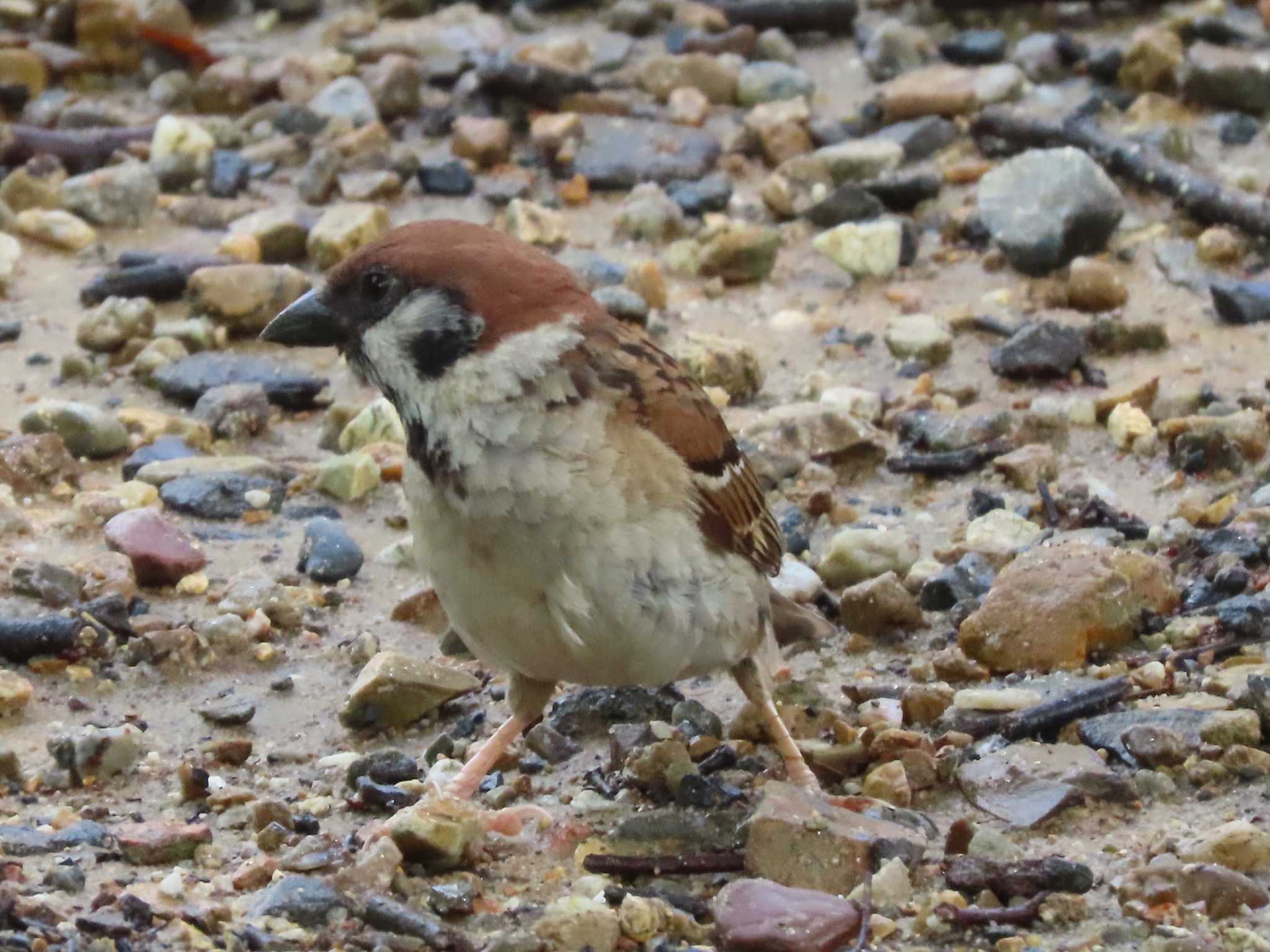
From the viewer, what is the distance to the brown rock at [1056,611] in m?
4.46

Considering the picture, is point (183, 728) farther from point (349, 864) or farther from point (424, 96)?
point (424, 96)

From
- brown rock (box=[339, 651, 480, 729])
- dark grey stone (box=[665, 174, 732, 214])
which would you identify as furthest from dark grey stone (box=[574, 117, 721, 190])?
brown rock (box=[339, 651, 480, 729])

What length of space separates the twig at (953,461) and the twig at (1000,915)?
230 cm

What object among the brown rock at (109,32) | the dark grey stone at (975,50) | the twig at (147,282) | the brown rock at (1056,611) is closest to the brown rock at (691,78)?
the dark grey stone at (975,50)

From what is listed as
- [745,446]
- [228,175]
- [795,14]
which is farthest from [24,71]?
[745,446]

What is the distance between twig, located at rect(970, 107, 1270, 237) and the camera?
22.3ft

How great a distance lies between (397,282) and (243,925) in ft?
4.10

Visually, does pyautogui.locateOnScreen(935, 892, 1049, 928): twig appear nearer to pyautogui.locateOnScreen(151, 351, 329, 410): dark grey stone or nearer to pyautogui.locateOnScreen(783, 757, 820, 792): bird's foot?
pyautogui.locateOnScreen(783, 757, 820, 792): bird's foot

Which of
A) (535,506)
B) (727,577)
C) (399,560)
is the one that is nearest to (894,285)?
(399,560)

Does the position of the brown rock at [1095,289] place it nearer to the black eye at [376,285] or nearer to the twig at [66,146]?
the black eye at [376,285]

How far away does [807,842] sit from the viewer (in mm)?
3576

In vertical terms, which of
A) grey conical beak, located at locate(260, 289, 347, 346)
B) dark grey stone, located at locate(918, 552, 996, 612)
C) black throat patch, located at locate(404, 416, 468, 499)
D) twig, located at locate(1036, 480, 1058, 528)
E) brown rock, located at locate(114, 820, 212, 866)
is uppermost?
grey conical beak, located at locate(260, 289, 347, 346)

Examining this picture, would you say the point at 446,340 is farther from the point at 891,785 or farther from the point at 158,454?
the point at 158,454

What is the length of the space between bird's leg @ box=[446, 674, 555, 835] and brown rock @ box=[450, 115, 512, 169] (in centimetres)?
385
